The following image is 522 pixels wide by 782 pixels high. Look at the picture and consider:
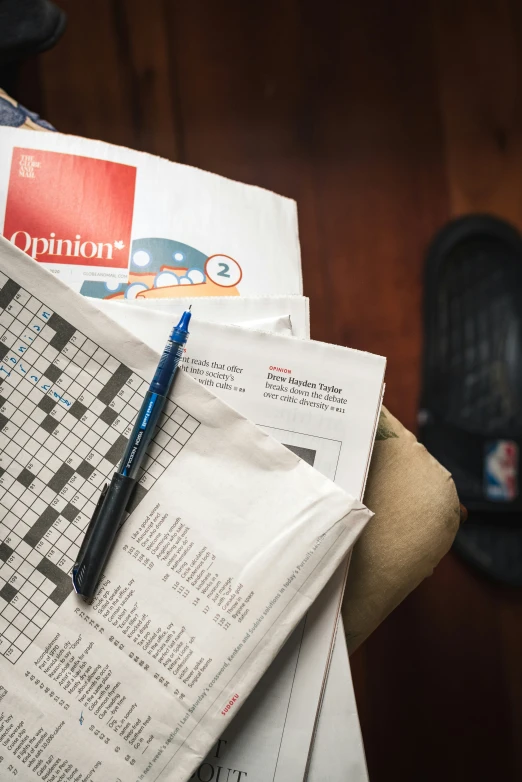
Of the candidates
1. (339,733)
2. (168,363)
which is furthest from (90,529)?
(339,733)

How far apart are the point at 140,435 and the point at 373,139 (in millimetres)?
697

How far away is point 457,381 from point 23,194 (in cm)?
67

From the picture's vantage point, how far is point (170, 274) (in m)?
0.54

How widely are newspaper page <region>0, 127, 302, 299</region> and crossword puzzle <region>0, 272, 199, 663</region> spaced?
8 cm

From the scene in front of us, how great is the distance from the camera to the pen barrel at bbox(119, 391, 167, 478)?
1.47 ft

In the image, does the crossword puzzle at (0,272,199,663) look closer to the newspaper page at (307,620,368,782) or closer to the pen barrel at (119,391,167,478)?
the pen barrel at (119,391,167,478)

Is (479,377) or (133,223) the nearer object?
(133,223)

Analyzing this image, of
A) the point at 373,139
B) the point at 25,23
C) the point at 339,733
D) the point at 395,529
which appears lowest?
the point at 339,733

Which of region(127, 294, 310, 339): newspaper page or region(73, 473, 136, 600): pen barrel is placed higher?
region(127, 294, 310, 339): newspaper page

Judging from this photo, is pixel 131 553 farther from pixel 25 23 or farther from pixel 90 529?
Result: pixel 25 23

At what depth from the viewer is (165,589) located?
0.44 m

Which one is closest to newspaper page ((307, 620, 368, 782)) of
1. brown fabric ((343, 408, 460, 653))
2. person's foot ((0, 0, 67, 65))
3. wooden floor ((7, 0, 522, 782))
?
brown fabric ((343, 408, 460, 653))

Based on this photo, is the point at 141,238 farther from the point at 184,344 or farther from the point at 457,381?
the point at 457,381

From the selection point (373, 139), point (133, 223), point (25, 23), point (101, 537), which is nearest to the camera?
point (101, 537)
